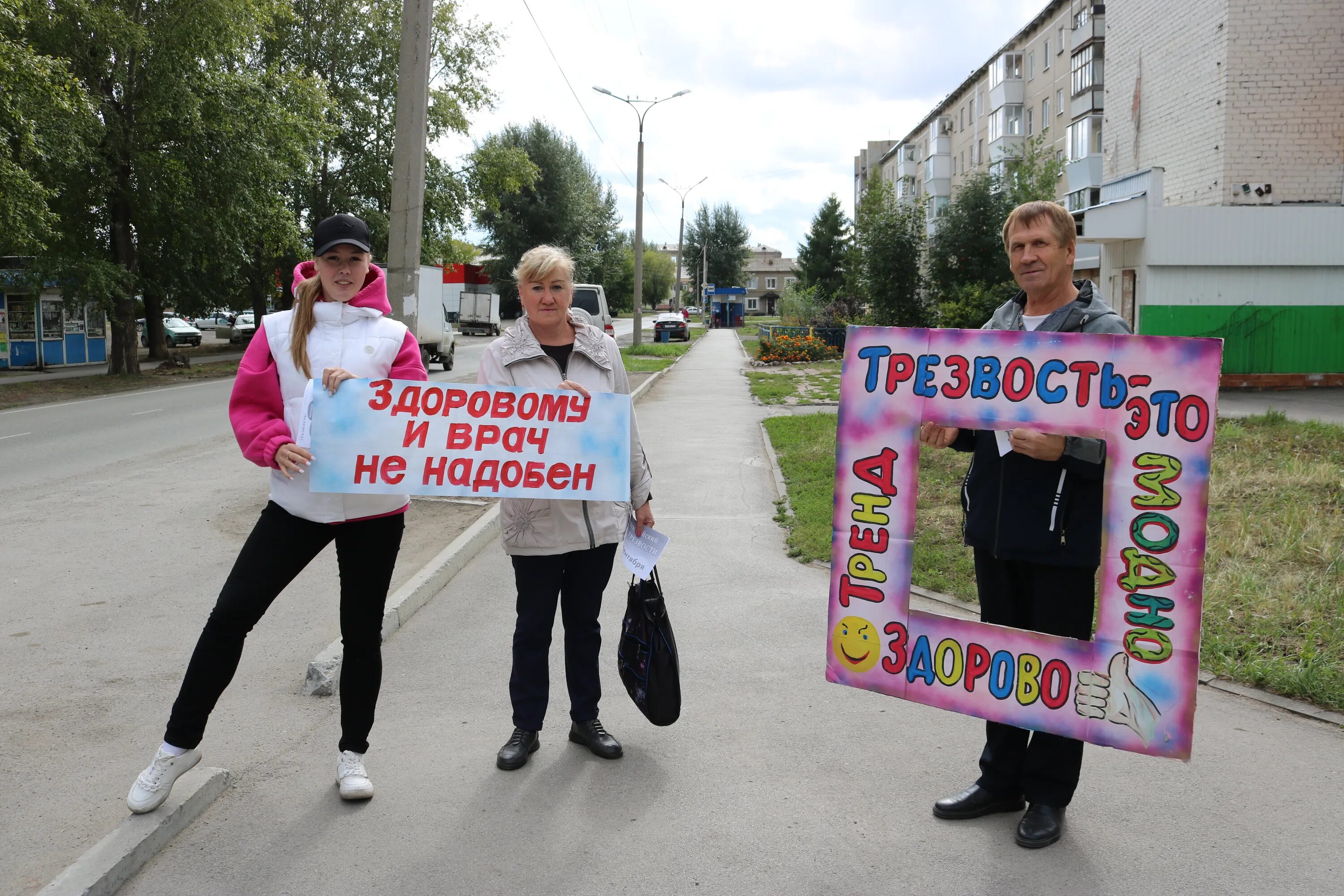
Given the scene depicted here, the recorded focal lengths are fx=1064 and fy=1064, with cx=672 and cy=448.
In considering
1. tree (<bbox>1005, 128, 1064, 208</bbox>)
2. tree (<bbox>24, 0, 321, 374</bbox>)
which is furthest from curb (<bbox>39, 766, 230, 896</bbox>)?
tree (<bbox>1005, 128, 1064, 208</bbox>)

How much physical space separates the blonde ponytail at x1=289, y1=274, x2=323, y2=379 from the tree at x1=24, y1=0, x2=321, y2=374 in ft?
75.0

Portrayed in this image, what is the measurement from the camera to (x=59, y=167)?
2306 cm

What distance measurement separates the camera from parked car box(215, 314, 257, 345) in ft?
154

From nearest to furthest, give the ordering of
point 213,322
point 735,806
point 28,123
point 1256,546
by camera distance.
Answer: point 735,806
point 1256,546
point 28,123
point 213,322

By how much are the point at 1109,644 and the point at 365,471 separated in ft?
8.05

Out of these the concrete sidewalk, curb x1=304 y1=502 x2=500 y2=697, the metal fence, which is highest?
the metal fence

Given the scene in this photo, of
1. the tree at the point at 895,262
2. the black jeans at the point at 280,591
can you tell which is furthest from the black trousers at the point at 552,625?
the tree at the point at 895,262

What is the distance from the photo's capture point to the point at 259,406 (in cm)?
360

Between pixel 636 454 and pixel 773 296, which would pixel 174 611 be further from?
pixel 773 296

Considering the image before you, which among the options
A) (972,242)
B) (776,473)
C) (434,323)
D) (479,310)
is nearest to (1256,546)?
(776,473)

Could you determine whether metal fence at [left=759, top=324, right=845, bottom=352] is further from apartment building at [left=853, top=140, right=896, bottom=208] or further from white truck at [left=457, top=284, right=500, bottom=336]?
apartment building at [left=853, top=140, right=896, bottom=208]

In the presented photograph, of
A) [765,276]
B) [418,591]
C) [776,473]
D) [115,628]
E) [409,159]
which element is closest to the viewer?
[115,628]

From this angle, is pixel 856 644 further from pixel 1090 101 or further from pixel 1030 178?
pixel 1090 101

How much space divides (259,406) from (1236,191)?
2455cm
